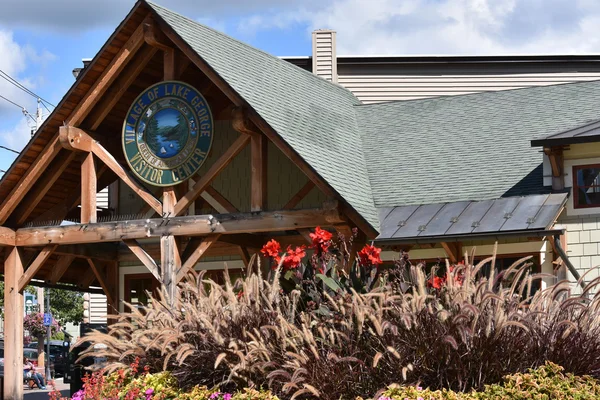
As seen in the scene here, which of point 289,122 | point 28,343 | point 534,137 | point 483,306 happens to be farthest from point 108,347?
point 28,343

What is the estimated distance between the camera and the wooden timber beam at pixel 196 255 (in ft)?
58.9

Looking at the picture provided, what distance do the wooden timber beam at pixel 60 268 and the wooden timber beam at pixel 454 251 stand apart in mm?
8632

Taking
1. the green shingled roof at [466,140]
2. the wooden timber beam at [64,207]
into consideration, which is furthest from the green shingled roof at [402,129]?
the wooden timber beam at [64,207]

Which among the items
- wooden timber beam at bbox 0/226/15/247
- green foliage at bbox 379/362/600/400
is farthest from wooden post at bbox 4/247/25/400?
green foliage at bbox 379/362/600/400

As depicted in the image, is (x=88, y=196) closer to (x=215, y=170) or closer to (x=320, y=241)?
(x=215, y=170)

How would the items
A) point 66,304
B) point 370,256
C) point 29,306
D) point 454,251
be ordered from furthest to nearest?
point 29,306
point 66,304
point 454,251
point 370,256

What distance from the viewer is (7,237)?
19906 millimetres

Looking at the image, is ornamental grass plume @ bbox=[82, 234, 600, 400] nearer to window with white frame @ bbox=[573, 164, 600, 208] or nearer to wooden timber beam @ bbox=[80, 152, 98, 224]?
window with white frame @ bbox=[573, 164, 600, 208]

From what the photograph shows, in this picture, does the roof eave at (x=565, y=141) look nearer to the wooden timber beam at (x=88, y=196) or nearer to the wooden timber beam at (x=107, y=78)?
the wooden timber beam at (x=107, y=78)

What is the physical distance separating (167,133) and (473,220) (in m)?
5.79

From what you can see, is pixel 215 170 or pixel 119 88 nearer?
pixel 215 170

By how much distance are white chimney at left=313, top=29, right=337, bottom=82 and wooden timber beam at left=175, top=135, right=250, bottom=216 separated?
12003 mm

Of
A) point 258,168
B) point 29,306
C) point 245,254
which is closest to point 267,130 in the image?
point 258,168

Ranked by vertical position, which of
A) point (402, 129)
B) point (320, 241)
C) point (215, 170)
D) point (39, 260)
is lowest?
point (320, 241)
